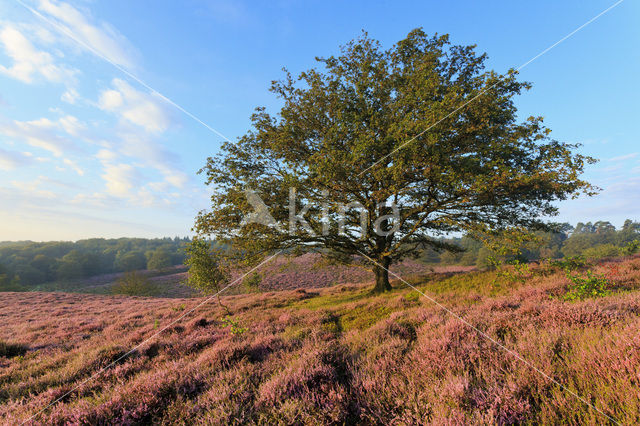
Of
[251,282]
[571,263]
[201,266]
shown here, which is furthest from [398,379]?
[251,282]

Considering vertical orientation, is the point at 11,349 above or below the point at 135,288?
above

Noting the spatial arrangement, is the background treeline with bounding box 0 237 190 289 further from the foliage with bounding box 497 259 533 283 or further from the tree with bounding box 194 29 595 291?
the foliage with bounding box 497 259 533 283

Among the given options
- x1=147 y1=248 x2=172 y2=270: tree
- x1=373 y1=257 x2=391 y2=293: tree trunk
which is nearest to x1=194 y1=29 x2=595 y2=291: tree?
x1=373 y1=257 x2=391 y2=293: tree trunk

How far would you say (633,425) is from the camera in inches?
80.9

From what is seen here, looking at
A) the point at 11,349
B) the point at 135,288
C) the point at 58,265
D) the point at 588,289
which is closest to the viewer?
the point at 588,289

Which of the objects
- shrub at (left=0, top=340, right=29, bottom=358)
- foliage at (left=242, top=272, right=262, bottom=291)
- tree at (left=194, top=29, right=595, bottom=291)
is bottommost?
foliage at (left=242, top=272, right=262, bottom=291)

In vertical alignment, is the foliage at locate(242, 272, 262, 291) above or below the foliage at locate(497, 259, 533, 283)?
below

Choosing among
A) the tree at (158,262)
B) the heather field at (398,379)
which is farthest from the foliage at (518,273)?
the tree at (158,262)

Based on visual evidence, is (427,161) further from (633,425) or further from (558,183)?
(633,425)

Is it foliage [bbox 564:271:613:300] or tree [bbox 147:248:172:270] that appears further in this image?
tree [bbox 147:248:172:270]

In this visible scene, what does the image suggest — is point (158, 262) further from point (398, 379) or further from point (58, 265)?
point (398, 379)

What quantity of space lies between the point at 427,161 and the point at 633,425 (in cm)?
879

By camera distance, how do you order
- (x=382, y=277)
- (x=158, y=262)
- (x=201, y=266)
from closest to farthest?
1. (x=382, y=277)
2. (x=201, y=266)
3. (x=158, y=262)

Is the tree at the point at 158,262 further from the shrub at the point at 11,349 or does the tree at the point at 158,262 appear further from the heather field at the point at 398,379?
the heather field at the point at 398,379
